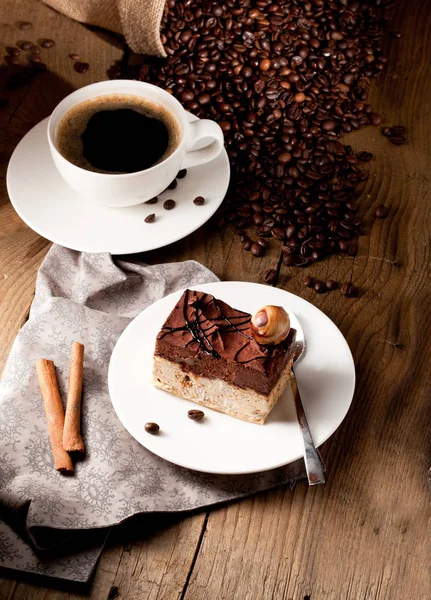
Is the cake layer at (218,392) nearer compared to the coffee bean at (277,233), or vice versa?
the cake layer at (218,392)

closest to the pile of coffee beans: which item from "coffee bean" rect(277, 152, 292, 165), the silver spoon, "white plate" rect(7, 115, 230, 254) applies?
"coffee bean" rect(277, 152, 292, 165)

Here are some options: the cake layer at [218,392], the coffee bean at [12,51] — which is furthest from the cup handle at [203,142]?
the coffee bean at [12,51]

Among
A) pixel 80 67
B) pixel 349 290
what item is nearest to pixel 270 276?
pixel 349 290

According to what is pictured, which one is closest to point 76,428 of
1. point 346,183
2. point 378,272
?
point 378,272

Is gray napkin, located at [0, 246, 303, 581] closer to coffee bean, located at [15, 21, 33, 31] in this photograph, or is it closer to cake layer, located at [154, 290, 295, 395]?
cake layer, located at [154, 290, 295, 395]

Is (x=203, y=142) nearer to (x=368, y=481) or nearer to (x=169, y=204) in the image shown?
(x=169, y=204)

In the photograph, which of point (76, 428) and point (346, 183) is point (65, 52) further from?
point (76, 428)

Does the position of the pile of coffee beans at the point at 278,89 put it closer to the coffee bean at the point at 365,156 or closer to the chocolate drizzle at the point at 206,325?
the coffee bean at the point at 365,156
